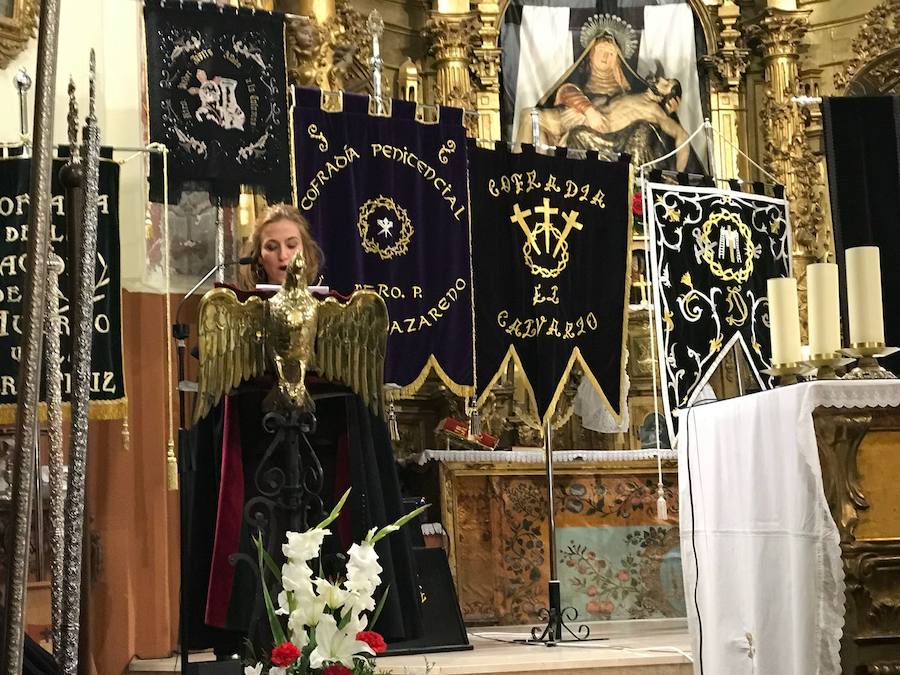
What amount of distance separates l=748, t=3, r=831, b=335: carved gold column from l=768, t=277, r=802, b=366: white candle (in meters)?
4.93

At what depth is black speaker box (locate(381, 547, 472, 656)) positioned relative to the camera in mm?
4906

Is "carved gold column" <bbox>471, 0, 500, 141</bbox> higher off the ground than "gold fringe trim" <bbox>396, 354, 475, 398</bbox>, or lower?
higher

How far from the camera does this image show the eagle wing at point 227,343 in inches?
124

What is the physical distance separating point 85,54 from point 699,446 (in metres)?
2.99

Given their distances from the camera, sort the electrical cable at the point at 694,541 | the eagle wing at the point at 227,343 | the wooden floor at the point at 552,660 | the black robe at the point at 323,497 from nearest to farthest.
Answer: the eagle wing at the point at 227,343
the black robe at the point at 323,497
the electrical cable at the point at 694,541
the wooden floor at the point at 552,660

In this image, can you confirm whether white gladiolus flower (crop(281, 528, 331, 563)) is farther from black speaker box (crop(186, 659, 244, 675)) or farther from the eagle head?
the eagle head

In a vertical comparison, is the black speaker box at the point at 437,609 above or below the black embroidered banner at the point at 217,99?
below

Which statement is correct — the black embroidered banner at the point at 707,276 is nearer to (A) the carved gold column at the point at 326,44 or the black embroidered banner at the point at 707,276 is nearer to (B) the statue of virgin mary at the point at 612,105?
(A) the carved gold column at the point at 326,44

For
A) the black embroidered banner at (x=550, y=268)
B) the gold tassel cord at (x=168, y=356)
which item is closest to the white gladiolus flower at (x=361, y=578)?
the gold tassel cord at (x=168, y=356)

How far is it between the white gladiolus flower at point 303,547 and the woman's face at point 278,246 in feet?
5.76

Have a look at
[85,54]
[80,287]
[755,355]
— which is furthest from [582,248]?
[80,287]

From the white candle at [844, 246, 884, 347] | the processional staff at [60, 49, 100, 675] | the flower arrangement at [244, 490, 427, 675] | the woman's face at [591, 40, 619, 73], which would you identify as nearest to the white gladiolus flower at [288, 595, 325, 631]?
the flower arrangement at [244, 490, 427, 675]

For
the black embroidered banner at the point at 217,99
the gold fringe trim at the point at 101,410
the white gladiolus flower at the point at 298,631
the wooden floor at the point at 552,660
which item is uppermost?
the black embroidered banner at the point at 217,99

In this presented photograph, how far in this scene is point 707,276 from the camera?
18.8 ft
